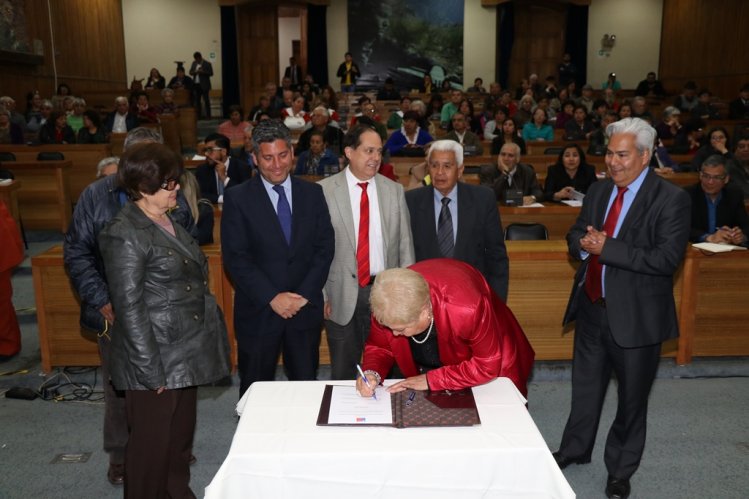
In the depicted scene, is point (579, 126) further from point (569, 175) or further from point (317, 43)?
point (317, 43)

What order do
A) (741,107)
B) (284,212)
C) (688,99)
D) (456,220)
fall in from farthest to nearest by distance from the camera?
(688,99) → (741,107) → (456,220) → (284,212)

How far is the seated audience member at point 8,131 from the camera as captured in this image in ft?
32.2

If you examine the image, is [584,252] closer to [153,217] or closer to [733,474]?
[733,474]

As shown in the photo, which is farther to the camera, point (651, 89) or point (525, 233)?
point (651, 89)

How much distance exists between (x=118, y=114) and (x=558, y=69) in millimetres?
11116

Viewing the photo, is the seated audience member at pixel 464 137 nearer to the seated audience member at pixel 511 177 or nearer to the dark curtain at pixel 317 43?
the seated audience member at pixel 511 177

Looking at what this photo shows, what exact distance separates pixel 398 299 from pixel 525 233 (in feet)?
9.01

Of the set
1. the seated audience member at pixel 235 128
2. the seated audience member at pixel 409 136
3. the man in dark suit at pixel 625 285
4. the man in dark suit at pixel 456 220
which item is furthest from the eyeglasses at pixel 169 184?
the seated audience member at pixel 235 128

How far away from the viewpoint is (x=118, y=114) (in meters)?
11.3

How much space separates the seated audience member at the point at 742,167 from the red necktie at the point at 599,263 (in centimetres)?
401

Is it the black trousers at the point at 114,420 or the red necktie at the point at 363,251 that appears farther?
the red necktie at the point at 363,251

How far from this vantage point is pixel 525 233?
14.9 ft

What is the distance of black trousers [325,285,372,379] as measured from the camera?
2990 mm

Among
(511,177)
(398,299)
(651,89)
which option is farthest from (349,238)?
(651,89)
